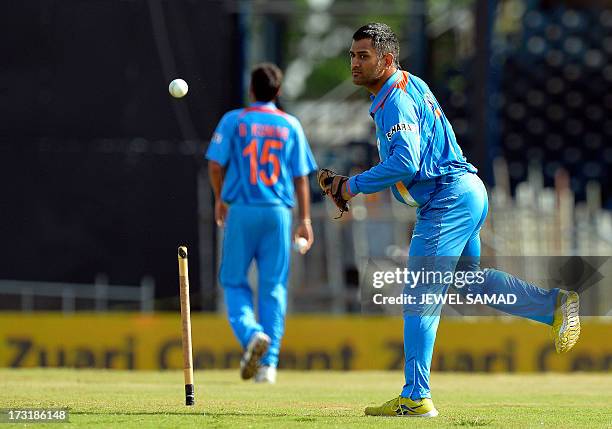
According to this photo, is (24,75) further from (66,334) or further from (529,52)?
(529,52)

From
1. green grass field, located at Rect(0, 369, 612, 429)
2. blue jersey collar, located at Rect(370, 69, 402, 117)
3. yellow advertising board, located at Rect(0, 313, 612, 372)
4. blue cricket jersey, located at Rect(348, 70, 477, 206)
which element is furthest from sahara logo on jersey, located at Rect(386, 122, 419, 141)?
yellow advertising board, located at Rect(0, 313, 612, 372)

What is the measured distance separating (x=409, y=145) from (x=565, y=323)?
1323mm

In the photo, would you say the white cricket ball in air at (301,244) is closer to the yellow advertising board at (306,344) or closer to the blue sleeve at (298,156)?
the blue sleeve at (298,156)

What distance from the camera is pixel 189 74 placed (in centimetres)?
1697

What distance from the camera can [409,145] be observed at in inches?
258

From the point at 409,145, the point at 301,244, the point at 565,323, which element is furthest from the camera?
the point at 301,244

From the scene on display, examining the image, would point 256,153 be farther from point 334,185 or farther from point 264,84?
point 334,185

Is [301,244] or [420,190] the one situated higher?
[301,244]

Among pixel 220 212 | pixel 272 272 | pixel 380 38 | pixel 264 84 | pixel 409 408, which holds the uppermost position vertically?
pixel 264 84

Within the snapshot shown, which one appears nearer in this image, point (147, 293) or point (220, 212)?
point (220, 212)

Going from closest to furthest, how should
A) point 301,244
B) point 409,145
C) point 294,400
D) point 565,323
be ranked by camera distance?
point 409,145 < point 565,323 < point 294,400 < point 301,244

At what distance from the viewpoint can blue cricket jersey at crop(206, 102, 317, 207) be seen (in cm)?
1003

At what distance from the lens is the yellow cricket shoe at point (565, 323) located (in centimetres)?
691

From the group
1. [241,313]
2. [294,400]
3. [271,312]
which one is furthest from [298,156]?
[294,400]
